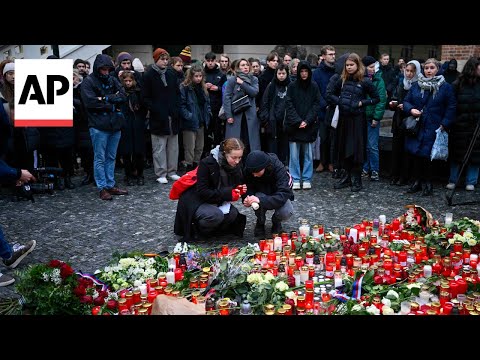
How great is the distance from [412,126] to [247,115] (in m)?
2.55

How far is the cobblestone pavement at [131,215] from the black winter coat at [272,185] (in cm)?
53

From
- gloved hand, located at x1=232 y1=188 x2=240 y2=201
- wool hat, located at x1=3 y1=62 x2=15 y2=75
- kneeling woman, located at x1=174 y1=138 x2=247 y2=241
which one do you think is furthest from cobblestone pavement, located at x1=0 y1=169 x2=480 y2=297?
wool hat, located at x1=3 y1=62 x2=15 y2=75

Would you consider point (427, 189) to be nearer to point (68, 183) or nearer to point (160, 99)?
point (160, 99)

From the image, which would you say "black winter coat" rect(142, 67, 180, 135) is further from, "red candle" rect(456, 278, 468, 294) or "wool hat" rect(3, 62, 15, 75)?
"red candle" rect(456, 278, 468, 294)

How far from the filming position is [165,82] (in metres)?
8.01

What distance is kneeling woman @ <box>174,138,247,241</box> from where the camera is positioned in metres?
5.50

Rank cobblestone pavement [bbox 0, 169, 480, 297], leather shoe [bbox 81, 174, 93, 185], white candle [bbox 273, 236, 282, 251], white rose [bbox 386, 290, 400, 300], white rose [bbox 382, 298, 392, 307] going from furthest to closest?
leather shoe [bbox 81, 174, 93, 185] < cobblestone pavement [bbox 0, 169, 480, 297] < white candle [bbox 273, 236, 282, 251] < white rose [bbox 386, 290, 400, 300] < white rose [bbox 382, 298, 392, 307]

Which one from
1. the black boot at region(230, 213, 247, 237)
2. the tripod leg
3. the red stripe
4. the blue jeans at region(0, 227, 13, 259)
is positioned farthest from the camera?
the red stripe

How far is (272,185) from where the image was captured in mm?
5836

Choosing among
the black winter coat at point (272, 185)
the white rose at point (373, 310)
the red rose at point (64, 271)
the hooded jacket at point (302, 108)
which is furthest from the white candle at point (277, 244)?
the hooded jacket at point (302, 108)

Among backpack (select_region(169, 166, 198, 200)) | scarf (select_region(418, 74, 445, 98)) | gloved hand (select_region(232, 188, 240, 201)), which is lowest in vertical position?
gloved hand (select_region(232, 188, 240, 201))

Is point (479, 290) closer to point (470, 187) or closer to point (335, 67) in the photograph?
point (470, 187)

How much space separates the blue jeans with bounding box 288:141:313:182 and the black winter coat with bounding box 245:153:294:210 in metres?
2.04
